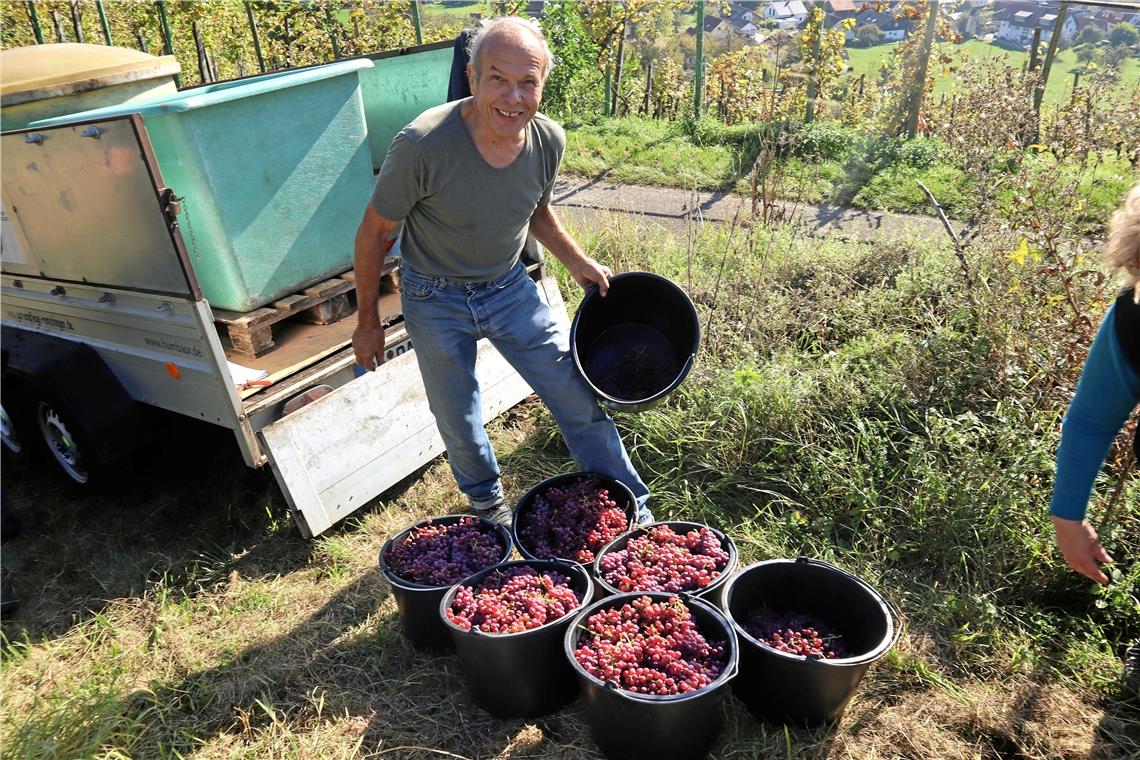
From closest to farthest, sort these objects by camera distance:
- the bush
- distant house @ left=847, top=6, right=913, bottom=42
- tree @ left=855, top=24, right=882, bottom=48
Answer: the bush → distant house @ left=847, top=6, right=913, bottom=42 → tree @ left=855, top=24, right=882, bottom=48

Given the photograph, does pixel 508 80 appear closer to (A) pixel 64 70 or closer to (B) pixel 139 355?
(B) pixel 139 355

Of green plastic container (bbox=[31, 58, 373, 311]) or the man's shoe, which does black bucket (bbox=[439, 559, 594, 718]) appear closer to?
the man's shoe

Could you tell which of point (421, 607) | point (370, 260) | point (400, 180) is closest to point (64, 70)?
point (370, 260)

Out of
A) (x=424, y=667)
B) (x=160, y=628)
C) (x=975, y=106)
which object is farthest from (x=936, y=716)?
(x=975, y=106)

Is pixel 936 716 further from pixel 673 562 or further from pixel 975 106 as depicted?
pixel 975 106

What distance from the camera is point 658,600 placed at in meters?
2.65

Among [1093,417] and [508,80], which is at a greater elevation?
[508,80]

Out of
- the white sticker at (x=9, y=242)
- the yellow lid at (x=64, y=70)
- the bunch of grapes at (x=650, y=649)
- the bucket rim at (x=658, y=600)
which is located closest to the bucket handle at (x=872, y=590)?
the bucket rim at (x=658, y=600)

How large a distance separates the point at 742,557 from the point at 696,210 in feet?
14.0

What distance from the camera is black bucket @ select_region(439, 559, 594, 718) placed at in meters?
2.56

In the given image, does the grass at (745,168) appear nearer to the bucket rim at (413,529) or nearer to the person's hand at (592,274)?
the person's hand at (592,274)

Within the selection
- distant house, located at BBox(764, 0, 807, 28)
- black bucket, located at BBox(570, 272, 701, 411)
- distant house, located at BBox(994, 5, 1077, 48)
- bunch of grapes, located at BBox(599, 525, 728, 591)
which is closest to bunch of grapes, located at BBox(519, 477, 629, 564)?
bunch of grapes, located at BBox(599, 525, 728, 591)

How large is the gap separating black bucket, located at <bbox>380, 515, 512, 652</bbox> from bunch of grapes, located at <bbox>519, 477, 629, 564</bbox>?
12 centimetres

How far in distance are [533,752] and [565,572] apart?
62cm
